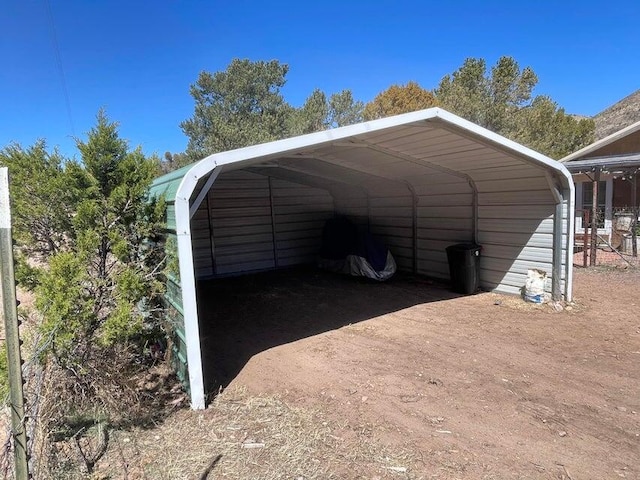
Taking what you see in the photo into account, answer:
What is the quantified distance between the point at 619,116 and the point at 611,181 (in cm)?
2361

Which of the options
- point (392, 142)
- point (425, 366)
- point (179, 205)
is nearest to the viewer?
point (179, 205)

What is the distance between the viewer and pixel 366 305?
7055mm

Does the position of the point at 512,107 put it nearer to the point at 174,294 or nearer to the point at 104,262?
the point at 174,294

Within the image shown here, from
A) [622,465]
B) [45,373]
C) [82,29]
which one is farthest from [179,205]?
[82,29]

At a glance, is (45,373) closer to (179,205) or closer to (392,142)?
(179,205)

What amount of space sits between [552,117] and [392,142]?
1917 cm

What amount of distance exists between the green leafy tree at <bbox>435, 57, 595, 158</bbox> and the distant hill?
16.7ft

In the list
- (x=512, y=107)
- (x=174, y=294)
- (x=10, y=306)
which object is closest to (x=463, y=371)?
(x=174, y=294)

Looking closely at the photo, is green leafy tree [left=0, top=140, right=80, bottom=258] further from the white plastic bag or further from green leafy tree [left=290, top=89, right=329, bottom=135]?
green leafy tree [left=290, top=89, right=329, bottom=135]

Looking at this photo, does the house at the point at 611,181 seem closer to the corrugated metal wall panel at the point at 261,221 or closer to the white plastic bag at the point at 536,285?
the white plastic bag at the point at 536,285

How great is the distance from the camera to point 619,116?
30219 mm

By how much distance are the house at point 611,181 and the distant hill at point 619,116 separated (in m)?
14.0

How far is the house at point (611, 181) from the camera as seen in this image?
1128 cm

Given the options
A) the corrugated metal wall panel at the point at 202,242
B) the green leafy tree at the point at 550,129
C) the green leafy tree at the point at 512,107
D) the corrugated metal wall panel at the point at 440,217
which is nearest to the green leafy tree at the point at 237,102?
the green leafy tree at the point at 512,107
